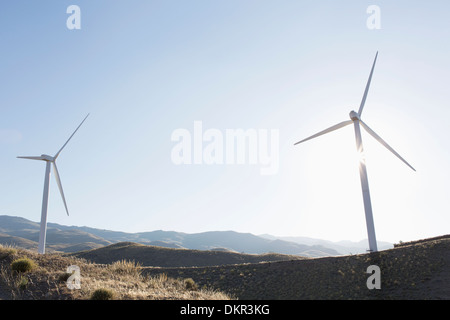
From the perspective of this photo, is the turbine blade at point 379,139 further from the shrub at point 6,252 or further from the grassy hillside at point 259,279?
the shrub at point 6,252

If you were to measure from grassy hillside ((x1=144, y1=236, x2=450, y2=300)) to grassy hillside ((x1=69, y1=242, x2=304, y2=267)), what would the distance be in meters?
36.7

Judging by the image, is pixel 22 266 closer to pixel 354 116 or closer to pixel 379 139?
pixel 354 116

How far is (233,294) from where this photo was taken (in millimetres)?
35281

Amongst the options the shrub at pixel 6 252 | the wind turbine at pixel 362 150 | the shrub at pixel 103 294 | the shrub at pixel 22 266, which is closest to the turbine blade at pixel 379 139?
the wind turbine at pixel 362 150

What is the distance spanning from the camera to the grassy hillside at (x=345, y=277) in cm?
3020

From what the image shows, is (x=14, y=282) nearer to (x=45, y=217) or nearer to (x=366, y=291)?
(x=366, y=291)

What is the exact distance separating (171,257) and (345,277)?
5876 cm

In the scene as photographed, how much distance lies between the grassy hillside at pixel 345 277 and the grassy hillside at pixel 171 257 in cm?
3665

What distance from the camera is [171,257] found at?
8544 centimetres
